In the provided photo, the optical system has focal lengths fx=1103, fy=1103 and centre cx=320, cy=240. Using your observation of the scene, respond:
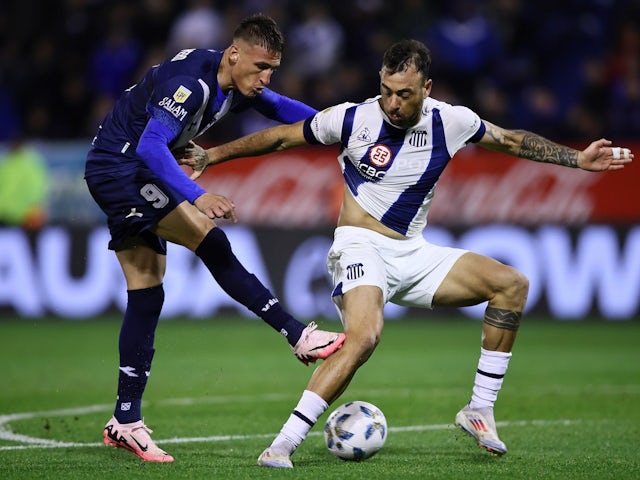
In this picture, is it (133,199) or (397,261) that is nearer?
(133,199)

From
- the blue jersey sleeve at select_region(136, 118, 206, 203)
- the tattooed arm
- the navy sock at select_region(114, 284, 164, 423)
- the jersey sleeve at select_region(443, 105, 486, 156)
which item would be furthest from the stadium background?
the blue jersey sleeve at select_region(136, 118, 206, 203)

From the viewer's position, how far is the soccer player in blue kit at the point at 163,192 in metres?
6.20

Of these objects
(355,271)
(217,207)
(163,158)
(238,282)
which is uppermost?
(163,158)

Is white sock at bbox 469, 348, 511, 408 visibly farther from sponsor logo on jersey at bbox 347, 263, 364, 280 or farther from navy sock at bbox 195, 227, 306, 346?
navy sock at bbox 195, 227, 306, 346

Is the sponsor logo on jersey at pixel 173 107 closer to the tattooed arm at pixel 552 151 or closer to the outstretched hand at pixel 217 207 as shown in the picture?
the outstretched hand at pixel 217 207

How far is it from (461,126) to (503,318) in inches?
46.6

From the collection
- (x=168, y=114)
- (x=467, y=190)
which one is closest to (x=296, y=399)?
(x=168, y=114)

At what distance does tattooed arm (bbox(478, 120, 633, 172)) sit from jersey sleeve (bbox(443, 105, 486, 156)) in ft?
0.22

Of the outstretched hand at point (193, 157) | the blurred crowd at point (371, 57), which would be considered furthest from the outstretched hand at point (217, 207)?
the blurred crowd at point (371, 57)

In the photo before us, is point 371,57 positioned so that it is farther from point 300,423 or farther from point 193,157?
point 300,423

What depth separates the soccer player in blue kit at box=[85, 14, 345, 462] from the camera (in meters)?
6.20

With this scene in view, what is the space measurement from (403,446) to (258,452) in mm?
898

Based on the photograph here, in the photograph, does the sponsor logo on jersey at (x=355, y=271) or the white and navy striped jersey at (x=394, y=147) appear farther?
the white and navy striped jersey at (x=394, y=147)

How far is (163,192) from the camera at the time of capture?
6.46 meters
